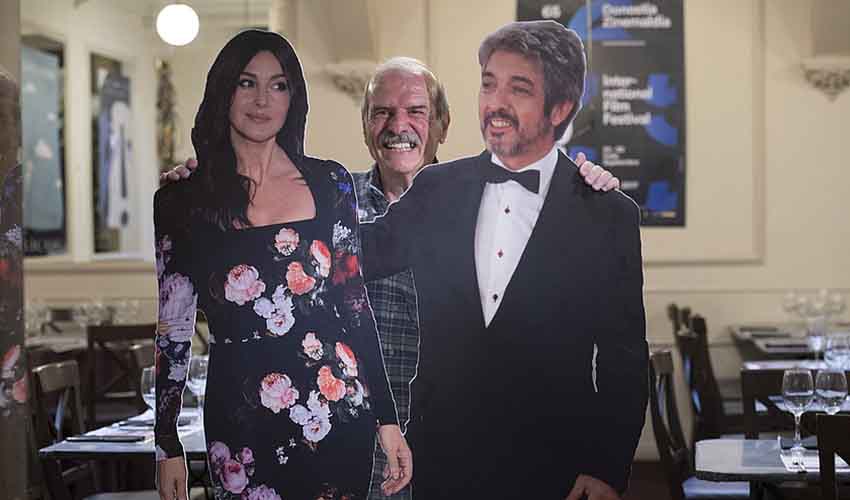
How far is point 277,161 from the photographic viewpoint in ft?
11.6

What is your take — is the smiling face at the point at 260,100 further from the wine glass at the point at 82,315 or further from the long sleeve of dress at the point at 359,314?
the wine glass at the point at 82,315

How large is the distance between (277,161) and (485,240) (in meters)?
0.63

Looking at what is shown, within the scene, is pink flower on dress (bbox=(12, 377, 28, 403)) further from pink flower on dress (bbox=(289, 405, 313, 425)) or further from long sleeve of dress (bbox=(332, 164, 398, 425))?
long sleeve of dress (bbox=(332, 164, 398, 425))

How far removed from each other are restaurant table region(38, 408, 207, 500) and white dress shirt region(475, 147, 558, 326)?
1.23m

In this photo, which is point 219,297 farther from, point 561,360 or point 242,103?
point 561,360

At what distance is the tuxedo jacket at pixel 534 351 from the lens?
3.37m

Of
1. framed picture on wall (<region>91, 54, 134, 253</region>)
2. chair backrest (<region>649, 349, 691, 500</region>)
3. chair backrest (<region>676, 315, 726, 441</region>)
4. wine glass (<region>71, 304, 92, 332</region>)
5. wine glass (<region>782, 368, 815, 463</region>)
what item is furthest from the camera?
framed picture on wall (<region>91, 54, 134, 253</region>)

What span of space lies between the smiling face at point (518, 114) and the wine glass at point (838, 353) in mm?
2534

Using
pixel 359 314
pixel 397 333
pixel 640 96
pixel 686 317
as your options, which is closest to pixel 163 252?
pixel 359 314

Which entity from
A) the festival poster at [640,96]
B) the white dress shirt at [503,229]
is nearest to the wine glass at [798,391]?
the white dress shirt at [503,229]

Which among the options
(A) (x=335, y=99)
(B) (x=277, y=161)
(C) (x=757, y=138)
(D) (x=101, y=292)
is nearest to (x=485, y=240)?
(B) (x=277, y=161)

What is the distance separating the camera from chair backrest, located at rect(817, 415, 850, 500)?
326 centimetres

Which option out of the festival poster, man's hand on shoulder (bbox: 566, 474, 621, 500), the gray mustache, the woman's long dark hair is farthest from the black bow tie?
the festival poster

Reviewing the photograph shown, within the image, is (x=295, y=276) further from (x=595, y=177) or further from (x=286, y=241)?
(x=595, y=177)
